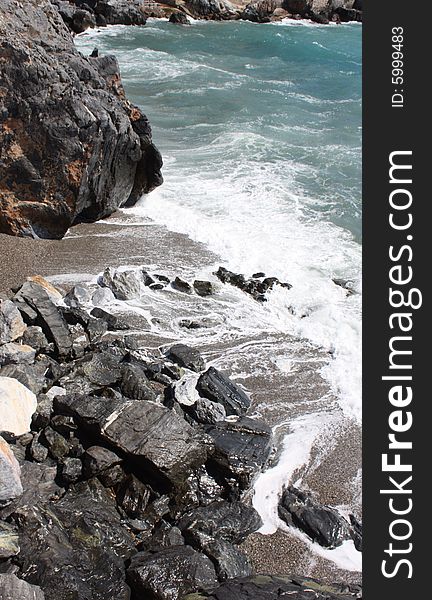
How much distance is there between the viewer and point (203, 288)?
453 inches

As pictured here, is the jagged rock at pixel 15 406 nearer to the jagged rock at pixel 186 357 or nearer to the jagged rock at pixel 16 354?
the jagged rock at pixel 16 354

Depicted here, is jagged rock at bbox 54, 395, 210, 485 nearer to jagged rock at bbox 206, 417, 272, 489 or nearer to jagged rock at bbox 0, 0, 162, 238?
jagged rock at bbox 206, 417, 272, 489

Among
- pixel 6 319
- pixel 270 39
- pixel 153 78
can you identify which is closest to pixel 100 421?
pixel 6 319

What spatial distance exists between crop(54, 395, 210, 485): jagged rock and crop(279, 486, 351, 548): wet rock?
1130 millimetres

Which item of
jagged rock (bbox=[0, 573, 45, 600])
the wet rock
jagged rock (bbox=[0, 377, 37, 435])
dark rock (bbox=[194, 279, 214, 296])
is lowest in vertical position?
the wet rock

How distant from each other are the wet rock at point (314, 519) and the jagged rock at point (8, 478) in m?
2.93

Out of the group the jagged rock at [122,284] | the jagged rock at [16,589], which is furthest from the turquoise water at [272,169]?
the jagged rock at [16,589]

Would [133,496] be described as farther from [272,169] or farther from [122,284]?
[272,169]

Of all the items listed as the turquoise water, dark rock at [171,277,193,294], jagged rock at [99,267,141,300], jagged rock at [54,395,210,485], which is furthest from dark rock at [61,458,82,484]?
dark rock at [171,277,193,294]

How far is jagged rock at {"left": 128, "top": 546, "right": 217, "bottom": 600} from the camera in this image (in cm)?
560

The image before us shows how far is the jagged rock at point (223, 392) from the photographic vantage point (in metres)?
8.34

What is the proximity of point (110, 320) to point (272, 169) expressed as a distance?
31.9 ft

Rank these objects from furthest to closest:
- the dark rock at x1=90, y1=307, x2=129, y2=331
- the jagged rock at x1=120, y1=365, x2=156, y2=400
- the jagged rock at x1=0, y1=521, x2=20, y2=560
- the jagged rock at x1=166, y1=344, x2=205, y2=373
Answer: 1. the dark rock at x1=90, y1=307, x2=129, y2=331
2. the jagged rock at x1=166, y1=344, x2=205, y2=373
3. the jagged rock at x1=120, y1=365, x2=156, y2=400
4. the jagged rock at x1=0, y1=521, x2=20, y2=560

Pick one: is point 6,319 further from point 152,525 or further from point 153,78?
point 153,78
